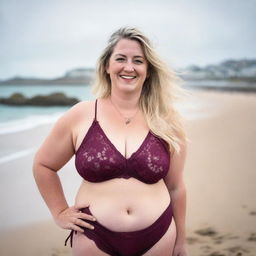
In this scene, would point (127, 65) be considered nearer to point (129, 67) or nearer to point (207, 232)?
point (129, 67)

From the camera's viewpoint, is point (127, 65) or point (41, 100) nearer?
point (127, 65)

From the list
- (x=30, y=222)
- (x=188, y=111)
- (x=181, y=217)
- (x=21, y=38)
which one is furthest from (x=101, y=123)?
(x=21, y=38)

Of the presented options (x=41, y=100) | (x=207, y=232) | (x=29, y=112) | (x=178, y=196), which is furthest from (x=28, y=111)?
(x=178, y=196)

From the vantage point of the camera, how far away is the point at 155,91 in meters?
2.03

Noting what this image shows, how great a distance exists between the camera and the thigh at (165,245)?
1.82m

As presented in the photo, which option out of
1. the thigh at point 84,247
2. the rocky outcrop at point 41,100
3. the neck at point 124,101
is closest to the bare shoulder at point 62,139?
the neck at point 124,101

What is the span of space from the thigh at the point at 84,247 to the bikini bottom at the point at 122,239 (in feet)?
0.05

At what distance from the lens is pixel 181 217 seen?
6.77 feet

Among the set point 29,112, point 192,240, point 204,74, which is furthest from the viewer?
point 204,74

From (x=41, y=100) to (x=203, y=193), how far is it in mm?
4354

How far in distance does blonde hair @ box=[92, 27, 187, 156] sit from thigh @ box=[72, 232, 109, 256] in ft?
1.88

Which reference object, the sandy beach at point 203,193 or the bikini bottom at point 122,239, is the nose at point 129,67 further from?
the sandy beach at point 203,193

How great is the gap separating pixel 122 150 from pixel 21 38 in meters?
6.36

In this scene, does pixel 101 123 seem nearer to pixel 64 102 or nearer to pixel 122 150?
pixel 122 150
